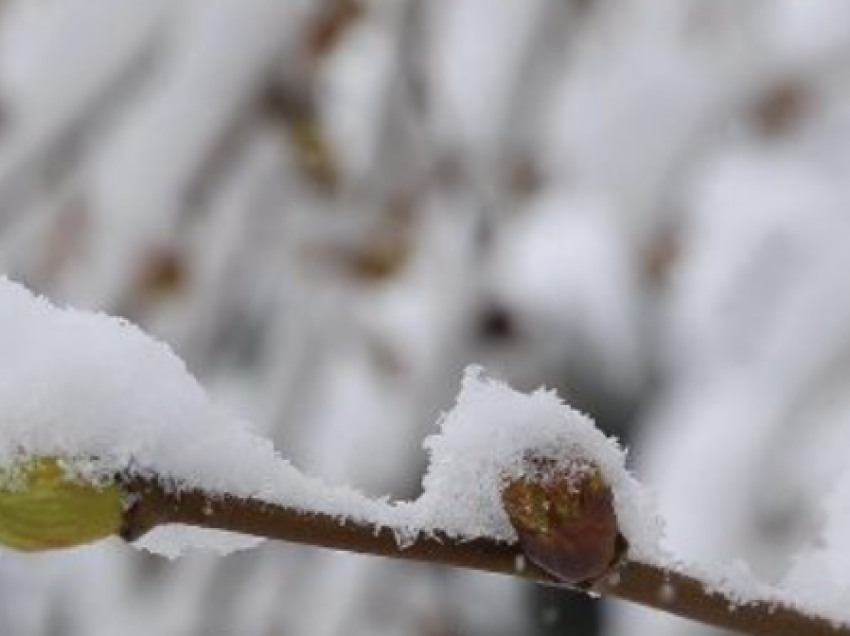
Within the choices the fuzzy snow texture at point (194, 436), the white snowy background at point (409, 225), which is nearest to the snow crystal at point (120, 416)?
the fuzzy snow texture at point (194, 436)

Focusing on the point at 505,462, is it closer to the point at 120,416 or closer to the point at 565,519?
the point at 565,519

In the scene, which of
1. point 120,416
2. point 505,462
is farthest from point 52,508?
point 505,462

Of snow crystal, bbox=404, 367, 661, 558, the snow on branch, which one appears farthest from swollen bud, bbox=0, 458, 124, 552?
snow crystal, bbox=404, 367, 661, 558

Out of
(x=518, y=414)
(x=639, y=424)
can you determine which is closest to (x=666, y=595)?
(x=518, y=414)

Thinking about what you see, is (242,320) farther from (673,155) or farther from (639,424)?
(639,424)

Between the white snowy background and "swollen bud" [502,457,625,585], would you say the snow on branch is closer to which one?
"swollen bud" [502,457,625,585]

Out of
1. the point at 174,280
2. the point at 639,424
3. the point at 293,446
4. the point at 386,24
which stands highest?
the point at 639,424

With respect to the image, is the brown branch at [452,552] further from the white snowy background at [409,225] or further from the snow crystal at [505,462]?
the white snowy background at [409,225]

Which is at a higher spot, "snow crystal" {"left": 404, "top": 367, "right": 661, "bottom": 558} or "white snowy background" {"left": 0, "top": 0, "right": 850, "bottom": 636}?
"white snowy background" {"left": 0, "top": 0, "right": 850, "bottom": 636}
